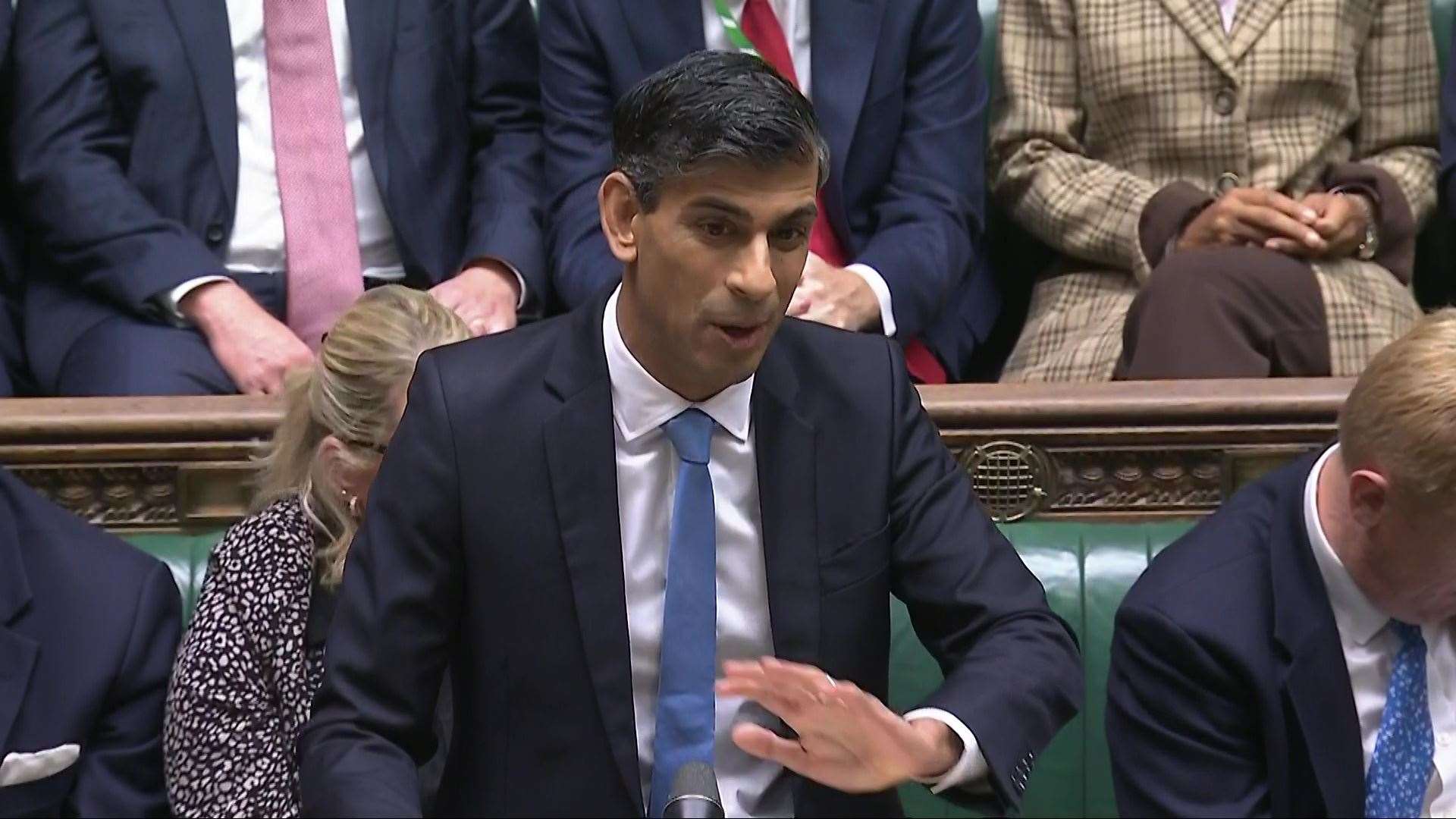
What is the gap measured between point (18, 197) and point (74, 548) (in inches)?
25.5

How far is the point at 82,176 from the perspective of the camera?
2082 millimetres

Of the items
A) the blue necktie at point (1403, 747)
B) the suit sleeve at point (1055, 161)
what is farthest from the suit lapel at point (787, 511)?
the suit sleeve at point (1055, 161)

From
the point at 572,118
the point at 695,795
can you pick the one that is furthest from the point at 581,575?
the point at 572,118

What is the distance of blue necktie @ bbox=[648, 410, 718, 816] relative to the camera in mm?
1359

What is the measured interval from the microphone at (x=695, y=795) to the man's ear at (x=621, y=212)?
425 millimetres

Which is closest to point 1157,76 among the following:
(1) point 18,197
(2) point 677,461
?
(2) point 677,461

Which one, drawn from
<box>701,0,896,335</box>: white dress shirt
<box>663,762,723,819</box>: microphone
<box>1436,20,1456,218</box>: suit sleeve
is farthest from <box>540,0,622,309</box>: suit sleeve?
<box>663,762,723,819</box>: microphone

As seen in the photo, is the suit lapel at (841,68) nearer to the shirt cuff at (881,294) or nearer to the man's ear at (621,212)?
the shirt cuff at (881,294)

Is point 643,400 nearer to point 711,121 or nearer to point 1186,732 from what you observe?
point 711,121

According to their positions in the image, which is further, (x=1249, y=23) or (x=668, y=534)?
(x=1249, y=23)

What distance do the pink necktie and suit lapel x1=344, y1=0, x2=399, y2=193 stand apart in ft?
0.09

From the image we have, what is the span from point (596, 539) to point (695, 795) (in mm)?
425

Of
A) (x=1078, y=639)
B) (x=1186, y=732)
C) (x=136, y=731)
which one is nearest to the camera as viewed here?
(x=1186, y=732)

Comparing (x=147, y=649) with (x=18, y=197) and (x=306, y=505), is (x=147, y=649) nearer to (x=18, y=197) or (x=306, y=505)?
(x=306, y=505)
